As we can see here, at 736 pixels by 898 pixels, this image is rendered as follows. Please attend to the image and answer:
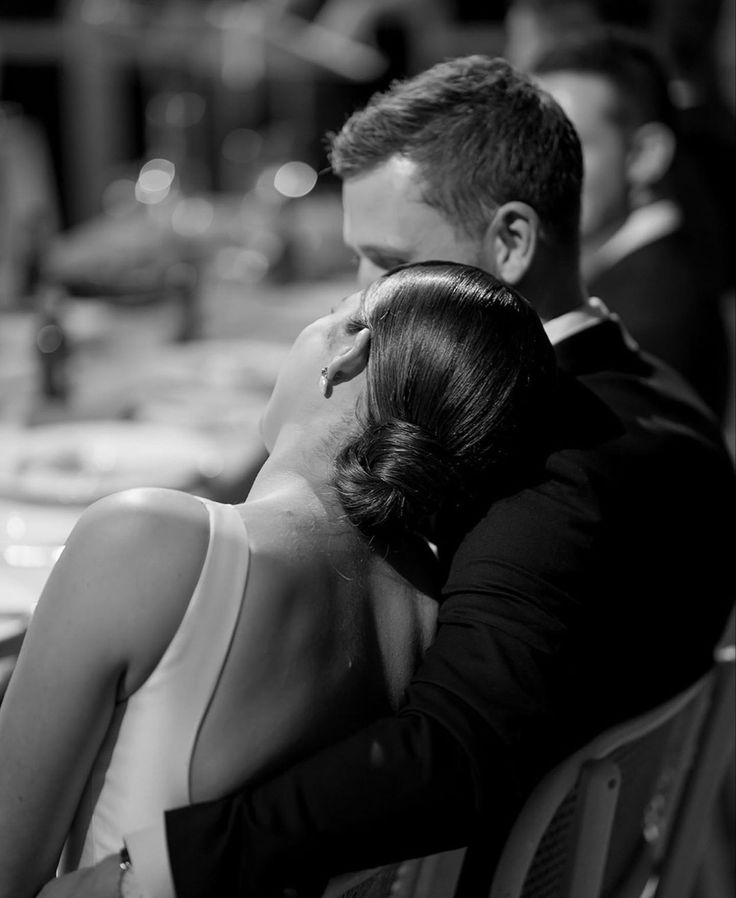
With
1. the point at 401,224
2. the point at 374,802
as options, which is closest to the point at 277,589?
the point at 374,802

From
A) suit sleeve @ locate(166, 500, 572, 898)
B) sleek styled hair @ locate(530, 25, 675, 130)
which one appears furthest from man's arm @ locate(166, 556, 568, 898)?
sleek styled hair @ locate(530, 25, 675, 130)

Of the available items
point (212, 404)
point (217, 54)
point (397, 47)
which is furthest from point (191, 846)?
point (397, 47)

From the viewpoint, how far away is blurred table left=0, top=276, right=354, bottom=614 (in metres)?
1.54

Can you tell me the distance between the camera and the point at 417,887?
1.00m

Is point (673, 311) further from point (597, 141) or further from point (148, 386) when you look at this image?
point (148, 386)

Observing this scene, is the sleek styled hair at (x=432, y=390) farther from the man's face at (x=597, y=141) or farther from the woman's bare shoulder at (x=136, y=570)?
the man's face at (x=597, y=141)

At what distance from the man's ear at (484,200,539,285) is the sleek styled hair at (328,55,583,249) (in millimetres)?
14

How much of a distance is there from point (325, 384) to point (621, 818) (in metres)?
0.62

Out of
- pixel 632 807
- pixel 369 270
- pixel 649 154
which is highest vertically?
pixel 649 154

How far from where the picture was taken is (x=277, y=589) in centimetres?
88

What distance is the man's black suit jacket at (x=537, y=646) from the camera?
85 cm

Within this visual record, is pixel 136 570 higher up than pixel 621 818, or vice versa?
pixel 136 570

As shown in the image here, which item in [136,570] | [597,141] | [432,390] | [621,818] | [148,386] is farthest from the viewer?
[148,386]

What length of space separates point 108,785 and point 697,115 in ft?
11.0
